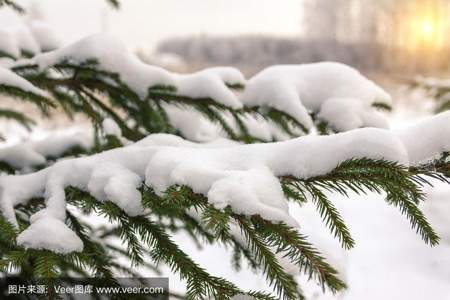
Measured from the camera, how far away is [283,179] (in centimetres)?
120

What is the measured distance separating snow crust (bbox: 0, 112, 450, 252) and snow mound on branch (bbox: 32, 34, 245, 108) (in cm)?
61

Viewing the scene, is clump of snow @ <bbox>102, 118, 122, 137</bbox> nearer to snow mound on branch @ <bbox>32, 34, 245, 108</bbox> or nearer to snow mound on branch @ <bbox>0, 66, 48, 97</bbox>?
snow mound on branch @ <bbox>32, 34, 245, 108</bbox>

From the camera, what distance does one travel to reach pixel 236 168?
126 cm

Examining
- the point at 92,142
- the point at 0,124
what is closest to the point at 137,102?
the point at 92,142

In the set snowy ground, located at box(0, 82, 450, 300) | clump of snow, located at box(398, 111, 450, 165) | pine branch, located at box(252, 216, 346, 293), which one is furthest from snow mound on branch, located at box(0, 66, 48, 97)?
snowy ground, located at box(0, 82, 450, 300)

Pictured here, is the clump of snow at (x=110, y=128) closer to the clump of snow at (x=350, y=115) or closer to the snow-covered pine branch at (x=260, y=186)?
the snow-covered pine branch at (x=260, y=186)

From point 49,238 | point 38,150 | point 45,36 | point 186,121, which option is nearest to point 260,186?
point 49,238

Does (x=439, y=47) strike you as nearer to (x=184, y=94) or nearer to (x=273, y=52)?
(x=273, y=52)

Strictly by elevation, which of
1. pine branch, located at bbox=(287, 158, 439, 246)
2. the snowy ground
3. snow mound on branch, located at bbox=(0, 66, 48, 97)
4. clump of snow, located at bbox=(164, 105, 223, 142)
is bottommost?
the snowy ground

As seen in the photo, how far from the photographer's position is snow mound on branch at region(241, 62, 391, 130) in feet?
6.28

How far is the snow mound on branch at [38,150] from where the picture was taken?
2043 millimetres

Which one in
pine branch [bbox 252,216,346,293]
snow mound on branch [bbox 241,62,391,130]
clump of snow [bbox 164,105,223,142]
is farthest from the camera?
clump of snow [bbox 164,105,223,142]

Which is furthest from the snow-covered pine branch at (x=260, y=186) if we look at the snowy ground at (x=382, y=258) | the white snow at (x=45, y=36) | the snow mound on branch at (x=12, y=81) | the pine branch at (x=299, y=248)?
the snowy ground at (x=382, y=258)

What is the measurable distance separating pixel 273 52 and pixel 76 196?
24.2 metres
